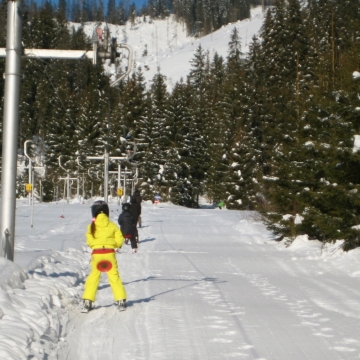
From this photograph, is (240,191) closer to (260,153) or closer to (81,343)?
(260,153)

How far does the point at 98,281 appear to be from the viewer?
8625 millimetres

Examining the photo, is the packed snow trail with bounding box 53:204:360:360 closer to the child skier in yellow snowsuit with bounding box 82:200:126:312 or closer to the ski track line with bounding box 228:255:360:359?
the ski track line with bounding box 228:255:360:359

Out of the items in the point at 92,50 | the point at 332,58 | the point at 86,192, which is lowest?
the point at 86,192

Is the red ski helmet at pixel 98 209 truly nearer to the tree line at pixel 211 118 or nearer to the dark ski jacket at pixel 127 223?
the dark ski jacket at pixel 127 223

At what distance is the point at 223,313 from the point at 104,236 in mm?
1835

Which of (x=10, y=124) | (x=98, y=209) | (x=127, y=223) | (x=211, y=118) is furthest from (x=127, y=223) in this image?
(x=211, y=118)

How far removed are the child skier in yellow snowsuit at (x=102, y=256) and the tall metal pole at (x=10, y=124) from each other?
226 cm

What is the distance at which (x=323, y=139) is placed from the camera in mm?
18797

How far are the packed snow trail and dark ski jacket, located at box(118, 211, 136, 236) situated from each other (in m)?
2.46

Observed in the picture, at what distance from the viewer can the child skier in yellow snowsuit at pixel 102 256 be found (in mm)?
8516

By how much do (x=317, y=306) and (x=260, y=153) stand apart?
52765 mm

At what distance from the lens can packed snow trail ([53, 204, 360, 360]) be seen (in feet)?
21.4

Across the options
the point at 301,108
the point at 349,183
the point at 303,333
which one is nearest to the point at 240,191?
the point at 301,108

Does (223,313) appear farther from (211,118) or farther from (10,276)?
(211,118)
